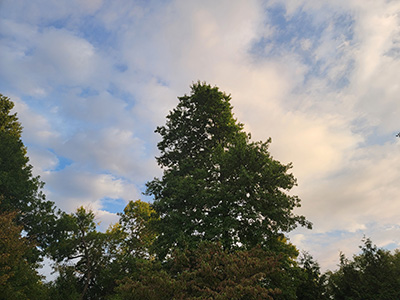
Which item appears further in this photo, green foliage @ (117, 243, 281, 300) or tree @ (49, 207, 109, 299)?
tree @ (49, 207, 109, 299)

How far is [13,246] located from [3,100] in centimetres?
2509

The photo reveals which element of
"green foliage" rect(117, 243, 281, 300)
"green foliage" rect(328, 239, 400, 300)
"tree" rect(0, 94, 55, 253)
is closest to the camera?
"green foliage" rect(117, 243, 281, 300)

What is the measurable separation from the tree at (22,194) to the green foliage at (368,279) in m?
26.5

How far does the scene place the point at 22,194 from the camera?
29078 mm

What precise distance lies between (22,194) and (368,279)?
30.7m

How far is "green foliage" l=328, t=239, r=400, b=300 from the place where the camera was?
49.0 ft

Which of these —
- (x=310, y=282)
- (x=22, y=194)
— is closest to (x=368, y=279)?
(x=310, y=282)

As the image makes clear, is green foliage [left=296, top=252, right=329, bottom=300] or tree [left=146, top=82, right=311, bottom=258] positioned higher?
tree [left=146, top=82, right=311, bottom=258]

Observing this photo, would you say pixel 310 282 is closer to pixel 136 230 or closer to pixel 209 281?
pixel 209 281

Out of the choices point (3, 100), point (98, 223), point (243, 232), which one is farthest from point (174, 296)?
point (3, 100)

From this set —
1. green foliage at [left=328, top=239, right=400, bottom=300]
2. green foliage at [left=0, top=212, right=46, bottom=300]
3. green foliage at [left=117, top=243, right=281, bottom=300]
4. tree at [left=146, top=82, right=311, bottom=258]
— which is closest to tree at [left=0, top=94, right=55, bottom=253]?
green foliage at [left=0, top=212, right=46, bottom=300]

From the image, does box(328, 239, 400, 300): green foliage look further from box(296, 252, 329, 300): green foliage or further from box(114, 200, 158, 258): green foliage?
box(114, 200, 158, 258): green foliage

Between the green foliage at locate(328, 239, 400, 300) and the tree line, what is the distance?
5 centimetres

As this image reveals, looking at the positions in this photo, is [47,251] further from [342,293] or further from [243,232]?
[342,293]
